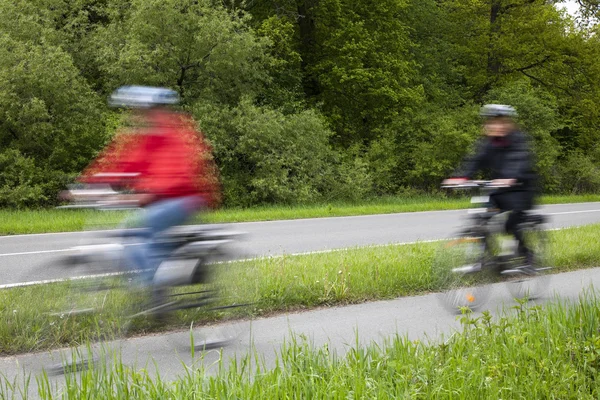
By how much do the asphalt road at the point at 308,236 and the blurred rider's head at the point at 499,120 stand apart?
3.17m

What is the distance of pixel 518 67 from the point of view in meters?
30.0

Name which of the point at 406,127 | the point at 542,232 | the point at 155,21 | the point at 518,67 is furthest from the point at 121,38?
the point at 518,67

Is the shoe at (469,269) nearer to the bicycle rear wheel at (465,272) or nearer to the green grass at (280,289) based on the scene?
the bicycle rear wheel at (465,272)

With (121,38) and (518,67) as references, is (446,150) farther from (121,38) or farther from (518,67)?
(121,38)

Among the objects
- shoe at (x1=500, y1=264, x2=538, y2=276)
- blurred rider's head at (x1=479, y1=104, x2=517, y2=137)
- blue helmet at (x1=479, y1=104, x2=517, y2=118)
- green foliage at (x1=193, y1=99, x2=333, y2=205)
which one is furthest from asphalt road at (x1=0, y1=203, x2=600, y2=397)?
green foliage at (x1=193, y1=99, x2=333, y2=205)

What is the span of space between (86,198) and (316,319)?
8.20 feet

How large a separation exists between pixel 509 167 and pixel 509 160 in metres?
0.08

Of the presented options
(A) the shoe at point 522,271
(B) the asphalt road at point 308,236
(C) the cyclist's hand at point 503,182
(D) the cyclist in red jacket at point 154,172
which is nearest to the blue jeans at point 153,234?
(D) the cyclist in red jacket at point 154,172

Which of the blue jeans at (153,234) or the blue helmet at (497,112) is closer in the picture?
the blue jeans at (153,234)

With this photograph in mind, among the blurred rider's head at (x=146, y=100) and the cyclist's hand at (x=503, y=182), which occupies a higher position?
the blurred rider's head at (x=146, y=100)

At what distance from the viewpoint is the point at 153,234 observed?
491 cm

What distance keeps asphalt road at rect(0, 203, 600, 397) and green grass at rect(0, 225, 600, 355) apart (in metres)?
0.21

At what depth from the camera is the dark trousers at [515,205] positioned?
6930 millimetres

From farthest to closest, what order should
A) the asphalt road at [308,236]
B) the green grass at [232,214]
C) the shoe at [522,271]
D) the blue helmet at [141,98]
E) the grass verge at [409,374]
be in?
the green grass at [232,214] → the asphalt road at [308,236] → the shoe at [522,271] → the blue helmet at [141,98] → the grass verge at [409,374]
